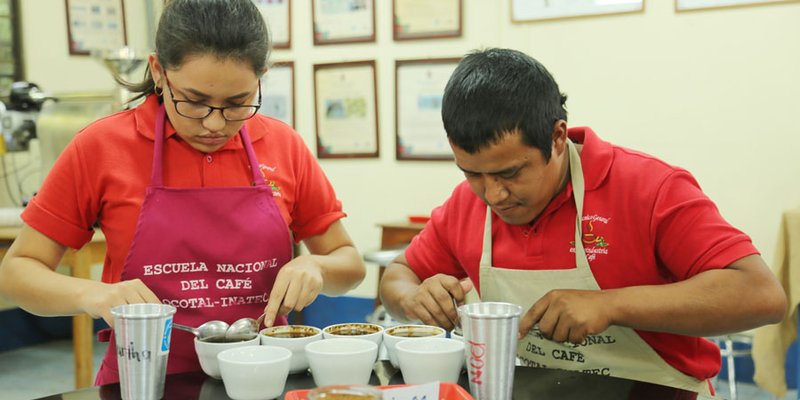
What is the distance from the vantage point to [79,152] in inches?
65.1

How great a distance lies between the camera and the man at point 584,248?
59.8 inches

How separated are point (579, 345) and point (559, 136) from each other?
443mm

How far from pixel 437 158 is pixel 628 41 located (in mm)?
1287

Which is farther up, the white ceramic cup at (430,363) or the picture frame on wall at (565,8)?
the picture frame on wall at (565,8)

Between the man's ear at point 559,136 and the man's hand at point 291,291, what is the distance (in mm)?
564

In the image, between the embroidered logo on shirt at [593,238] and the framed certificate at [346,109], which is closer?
the embroidered logo on shirt at [593,238]

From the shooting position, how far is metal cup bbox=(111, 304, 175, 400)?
123cm

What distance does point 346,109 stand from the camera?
200 inches

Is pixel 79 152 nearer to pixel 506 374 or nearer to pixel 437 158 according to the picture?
pixel 506 374

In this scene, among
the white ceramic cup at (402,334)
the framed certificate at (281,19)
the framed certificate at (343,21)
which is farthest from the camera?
the framed certificate at (281,19)

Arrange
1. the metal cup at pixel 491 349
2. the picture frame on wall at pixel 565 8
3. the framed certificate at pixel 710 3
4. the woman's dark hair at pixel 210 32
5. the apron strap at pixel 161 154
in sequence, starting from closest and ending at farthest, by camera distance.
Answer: the metal cup at pixel 491 349 → the woman's dark hair at pixel 210 32 → the apron strap at pixel 161 154 → the framed certificate at pixel 710 3 → the picture frame on wall at pixel 565 8

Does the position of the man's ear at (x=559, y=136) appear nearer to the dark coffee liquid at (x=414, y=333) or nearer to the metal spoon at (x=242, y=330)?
the dark coffee liquid at (x=414, y=333)

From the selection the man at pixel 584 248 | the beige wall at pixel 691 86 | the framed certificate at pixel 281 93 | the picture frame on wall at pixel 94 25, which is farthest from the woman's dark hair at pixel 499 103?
the picture frame on wall at pixel 94 25

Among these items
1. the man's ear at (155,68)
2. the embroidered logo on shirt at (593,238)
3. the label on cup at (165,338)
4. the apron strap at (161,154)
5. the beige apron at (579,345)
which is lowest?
the beige apron at (579,345)
